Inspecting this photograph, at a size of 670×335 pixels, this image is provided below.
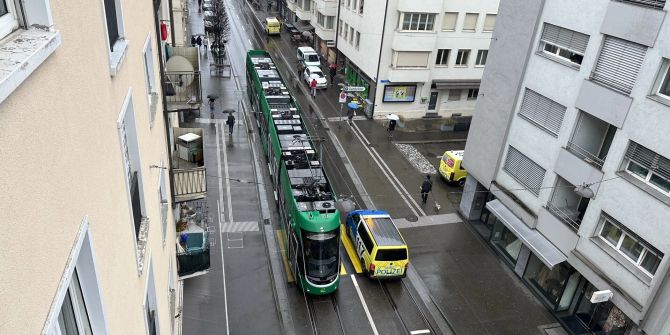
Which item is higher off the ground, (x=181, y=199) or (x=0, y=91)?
(x=0, y=91)

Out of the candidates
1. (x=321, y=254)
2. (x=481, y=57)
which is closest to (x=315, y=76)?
(x=481, y=57)

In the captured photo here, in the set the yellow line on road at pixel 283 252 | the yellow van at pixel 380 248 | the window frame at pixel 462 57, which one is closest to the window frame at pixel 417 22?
the window frame at pixel 462 57

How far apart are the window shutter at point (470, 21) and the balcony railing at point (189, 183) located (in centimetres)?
2774

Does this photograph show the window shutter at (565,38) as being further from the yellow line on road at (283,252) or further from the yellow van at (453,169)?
the yellow line on road at (283,252)

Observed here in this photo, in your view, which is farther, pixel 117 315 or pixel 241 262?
pixel 241 262

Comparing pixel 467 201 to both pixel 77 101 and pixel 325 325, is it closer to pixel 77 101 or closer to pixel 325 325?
pixel 325 325

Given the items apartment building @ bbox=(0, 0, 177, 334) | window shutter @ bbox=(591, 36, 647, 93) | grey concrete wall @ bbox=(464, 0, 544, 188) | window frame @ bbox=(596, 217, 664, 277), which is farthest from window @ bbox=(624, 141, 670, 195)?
apartment building @ bbox=(0, 0, 177, 334)

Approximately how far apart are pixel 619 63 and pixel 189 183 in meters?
14.8

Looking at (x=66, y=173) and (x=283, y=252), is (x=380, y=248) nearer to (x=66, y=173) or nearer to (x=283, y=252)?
(x=283, y=252)

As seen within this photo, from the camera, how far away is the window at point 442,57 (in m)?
35.9

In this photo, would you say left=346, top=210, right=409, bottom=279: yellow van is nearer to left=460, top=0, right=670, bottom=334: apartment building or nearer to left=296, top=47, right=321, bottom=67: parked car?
left=460, top=0, right=670, bottom=334: apartment building

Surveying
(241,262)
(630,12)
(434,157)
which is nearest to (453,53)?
(434,157)

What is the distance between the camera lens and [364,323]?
17672 mm

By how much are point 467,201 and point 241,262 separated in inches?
492
